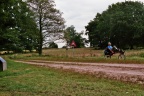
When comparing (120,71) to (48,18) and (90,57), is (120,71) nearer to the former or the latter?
(90,57)

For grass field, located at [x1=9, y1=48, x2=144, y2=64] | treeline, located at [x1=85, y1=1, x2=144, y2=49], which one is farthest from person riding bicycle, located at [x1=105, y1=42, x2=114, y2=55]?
treeline, located at [x1=85, y1=1, x2=144, y2=49]

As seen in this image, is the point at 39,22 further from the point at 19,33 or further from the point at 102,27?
the point at 102,27

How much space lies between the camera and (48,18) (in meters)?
54.2

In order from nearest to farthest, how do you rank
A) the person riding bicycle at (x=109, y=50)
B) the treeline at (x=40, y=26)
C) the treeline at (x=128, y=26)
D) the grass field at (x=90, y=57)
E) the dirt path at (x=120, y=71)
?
the dirt path at (x=120, y=71), the grass field at (x=90, y=57), the person riding bicycle at (x=109, y=50), the treeline at (x=40, y=26), the treeline at (x=128, y=26)

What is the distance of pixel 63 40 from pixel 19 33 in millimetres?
7891

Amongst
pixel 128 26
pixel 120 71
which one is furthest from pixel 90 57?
pixel 128 26

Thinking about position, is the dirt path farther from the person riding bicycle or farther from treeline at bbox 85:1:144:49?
treeline at bbox 85:1:144:49

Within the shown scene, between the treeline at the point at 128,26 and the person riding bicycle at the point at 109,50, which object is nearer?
the person riding bicycle at the point at 109,50

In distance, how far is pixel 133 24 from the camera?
220ft

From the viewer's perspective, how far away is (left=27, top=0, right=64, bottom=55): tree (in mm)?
53781

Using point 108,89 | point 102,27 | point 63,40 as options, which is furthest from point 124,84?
point 102,27

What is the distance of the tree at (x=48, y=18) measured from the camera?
53781mm

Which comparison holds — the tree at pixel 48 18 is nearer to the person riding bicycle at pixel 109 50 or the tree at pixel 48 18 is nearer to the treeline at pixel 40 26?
the treeline at pixel 40 26

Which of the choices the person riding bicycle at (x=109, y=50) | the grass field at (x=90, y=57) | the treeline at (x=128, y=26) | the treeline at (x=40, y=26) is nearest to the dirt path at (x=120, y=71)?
the grass field at (x=90, y=57)
